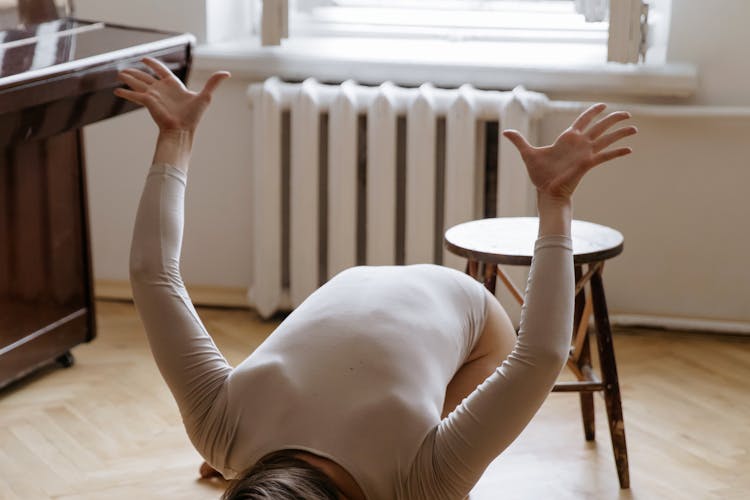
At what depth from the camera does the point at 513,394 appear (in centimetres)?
138

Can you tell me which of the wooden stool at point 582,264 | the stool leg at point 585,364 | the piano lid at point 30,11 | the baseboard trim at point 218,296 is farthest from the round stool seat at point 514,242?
the baseboard trim at point 218,296

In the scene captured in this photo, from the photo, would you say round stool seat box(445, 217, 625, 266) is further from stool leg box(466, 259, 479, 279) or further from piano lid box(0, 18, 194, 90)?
piano lid box(0, 18, 194, 90)

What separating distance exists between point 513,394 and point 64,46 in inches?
57.8

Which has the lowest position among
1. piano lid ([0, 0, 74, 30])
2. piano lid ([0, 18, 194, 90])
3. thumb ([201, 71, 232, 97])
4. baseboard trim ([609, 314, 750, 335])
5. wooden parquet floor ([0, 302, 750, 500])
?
wooden parquet floor ([0, 302, 750, 500])

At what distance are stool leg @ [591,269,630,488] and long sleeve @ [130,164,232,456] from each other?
3.09 ft

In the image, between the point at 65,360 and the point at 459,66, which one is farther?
the point at 459,66

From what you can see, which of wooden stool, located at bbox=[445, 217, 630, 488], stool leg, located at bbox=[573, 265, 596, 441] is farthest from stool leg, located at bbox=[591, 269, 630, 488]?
stool leg, located at bbox=[573, 265, 596, 441]

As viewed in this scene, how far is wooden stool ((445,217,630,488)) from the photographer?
2.17 metres

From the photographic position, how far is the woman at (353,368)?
4.57 ft

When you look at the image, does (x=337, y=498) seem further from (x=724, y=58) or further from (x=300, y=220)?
(x=724, y=58)

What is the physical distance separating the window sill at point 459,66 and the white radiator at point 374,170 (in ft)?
0.22

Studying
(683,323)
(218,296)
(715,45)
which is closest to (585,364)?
(683,323)

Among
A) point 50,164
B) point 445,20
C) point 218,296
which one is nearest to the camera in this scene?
point 50,164

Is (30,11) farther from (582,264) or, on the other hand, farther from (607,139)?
(607,139)
